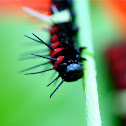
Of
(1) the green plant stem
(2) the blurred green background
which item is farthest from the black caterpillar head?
(2) the blurred green background

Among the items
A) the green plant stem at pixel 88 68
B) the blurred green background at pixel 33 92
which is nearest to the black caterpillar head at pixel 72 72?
the green plant stem at pixel 88 68

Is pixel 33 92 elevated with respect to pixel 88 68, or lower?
lower

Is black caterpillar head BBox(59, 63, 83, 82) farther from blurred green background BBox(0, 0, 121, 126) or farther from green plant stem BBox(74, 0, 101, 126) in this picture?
blurred green background BBox(0, 0, 121, 126)

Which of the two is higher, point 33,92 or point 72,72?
point 72,72

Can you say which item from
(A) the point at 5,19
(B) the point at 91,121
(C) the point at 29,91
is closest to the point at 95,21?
(A) the point at 5,19

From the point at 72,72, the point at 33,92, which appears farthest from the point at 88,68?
the point at 33,92

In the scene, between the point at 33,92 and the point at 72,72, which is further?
the point at 33,92

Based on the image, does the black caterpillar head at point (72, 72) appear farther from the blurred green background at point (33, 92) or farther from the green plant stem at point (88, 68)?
the blurred green background at point (33, 92)

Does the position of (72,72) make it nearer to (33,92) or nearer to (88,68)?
(88,68)
